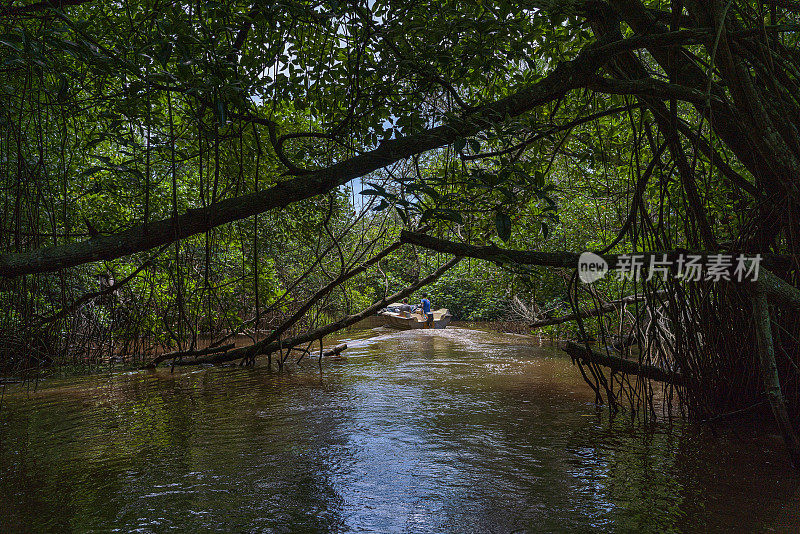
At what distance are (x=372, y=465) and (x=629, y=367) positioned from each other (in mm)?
2421

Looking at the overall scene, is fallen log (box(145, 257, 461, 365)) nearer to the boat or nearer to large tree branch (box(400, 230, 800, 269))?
large tree branch (box(400, 230, 800, 269))

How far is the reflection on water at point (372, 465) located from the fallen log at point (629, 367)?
41 centimetres

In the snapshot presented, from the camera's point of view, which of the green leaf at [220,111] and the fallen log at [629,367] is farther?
the fallen log at [629,367]

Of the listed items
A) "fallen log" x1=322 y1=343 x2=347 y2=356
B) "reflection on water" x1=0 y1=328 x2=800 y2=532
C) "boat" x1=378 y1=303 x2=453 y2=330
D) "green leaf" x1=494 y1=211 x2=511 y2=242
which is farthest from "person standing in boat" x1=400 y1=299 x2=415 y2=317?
"green leaf" x1=494 y1=211 x2=511 y2=242

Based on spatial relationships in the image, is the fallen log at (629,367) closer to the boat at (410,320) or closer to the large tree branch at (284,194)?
the large tree branch at (284,194)

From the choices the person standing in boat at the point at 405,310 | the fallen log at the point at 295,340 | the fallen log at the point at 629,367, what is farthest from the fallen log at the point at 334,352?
the person standing in boat at the point at 405,310

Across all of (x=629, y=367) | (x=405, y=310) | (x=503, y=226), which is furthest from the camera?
(x=405, y=310)

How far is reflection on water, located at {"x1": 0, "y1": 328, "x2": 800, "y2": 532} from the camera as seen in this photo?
2.49m

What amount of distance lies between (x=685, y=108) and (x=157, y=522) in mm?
7622

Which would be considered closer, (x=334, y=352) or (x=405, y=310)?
(x=334, y=352)

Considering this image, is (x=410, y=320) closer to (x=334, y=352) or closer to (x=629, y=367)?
(x=334, y=352)

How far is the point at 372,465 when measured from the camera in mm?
3264

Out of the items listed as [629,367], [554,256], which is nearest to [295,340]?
[629,367]

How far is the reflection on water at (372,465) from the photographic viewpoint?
2.49 m
